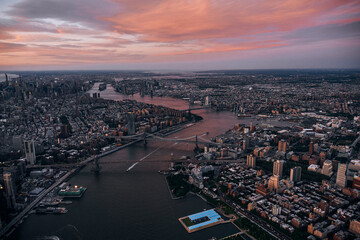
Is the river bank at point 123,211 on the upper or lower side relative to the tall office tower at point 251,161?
lower

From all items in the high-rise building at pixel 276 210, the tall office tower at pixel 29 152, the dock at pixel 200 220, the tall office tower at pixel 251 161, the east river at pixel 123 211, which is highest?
the tall office tower at pixel 29 152

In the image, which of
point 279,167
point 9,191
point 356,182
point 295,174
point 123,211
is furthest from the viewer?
point 279,167

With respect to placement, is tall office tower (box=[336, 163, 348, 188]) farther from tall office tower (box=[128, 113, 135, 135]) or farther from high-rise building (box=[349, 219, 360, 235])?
tall office tower (box=[128, 113, 135, 135])

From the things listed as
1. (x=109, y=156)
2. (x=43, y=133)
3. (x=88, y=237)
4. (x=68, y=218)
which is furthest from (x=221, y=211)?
(x=43, y=133)

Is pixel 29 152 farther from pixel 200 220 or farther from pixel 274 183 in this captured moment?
pixel 274 183

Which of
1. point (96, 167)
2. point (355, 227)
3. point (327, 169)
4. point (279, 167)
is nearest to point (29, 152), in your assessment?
point (96, 167)

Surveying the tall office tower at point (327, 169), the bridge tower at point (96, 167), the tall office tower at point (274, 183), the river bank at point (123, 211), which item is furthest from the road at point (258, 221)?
the bridge tower at point (96, 167)

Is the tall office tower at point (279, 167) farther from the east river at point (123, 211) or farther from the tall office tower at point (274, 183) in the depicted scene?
the east river at point (123, 211)

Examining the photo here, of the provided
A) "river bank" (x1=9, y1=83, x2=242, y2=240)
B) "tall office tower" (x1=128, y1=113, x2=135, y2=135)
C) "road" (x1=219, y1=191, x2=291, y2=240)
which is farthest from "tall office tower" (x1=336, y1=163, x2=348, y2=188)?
"tall office tower" (x1=128, y1=113, x2=135, y2=135)

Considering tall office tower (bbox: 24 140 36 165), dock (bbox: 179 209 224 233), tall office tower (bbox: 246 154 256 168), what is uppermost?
tall office tower (bbox: 24 140 36 165)
